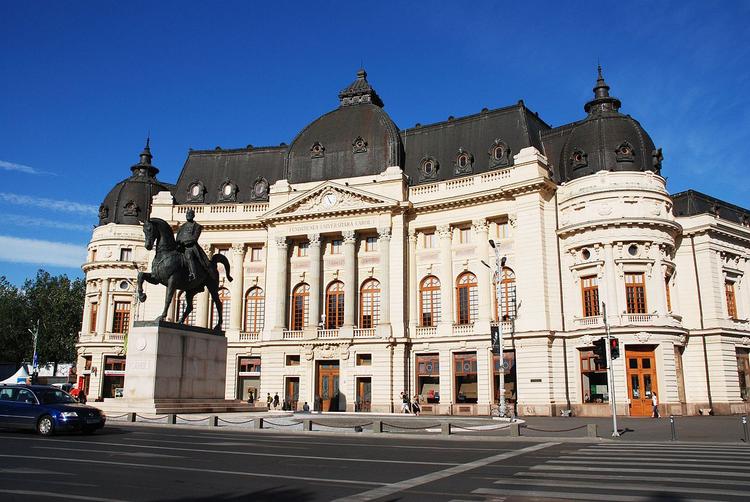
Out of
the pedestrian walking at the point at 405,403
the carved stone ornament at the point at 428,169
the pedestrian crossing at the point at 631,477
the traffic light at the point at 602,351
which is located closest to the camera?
the pedestrian crossing at the point at 631,477

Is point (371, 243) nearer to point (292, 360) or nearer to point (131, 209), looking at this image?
point (292, 360)

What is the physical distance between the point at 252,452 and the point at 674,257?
41.0 meters

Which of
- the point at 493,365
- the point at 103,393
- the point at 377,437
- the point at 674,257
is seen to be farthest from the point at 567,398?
the point at 103,393

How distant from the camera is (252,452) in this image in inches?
713

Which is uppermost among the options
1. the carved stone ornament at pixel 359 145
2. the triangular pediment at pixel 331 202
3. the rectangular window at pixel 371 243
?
the carved stone ornament at pixel 359 145

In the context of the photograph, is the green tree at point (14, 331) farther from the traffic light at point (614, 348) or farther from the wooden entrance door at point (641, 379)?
the traffic light at point (614, 348)

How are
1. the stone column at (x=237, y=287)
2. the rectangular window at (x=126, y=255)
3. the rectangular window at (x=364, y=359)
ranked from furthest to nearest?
the rectangular window at (x=126, y=255) → the stone column at (x=237, y=287) → the rectangular window at (x=364, y=359)

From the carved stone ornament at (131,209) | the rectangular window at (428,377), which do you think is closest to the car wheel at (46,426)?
the rectangular window at (428,377)

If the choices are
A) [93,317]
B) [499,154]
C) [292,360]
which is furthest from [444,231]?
[93,317]

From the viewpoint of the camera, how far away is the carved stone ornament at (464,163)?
52.6m

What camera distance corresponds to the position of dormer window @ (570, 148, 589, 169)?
158 feet

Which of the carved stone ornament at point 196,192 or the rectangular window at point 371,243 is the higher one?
the carved stone ornament at point 196,192

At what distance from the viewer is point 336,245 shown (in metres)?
56.5

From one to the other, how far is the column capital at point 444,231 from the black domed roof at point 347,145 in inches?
270
